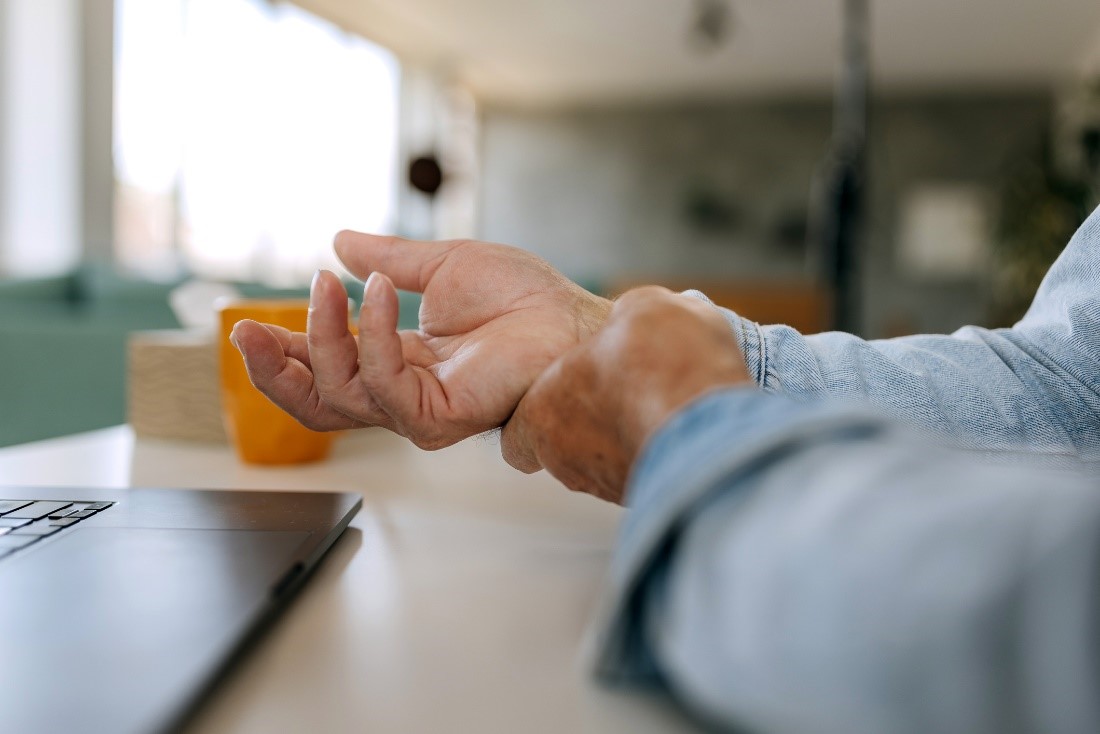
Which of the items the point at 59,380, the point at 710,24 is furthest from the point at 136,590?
the point at 710,24

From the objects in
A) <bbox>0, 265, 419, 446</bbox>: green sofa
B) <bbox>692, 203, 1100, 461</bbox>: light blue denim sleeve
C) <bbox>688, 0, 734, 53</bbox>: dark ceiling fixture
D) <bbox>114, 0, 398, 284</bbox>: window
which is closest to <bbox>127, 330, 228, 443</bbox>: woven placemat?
<bbox>692, 203, 1100, 461</bbox>: light blue denim sleeve

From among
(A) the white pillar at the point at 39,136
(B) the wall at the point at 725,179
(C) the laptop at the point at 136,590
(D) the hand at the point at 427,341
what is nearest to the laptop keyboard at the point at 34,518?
(C) the laptop at the point at 136,590

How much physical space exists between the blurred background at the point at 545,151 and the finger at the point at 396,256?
1654 millimetres

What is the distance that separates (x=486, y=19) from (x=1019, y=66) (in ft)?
14.5

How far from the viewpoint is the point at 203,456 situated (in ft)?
2.43

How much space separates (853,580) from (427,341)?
1.42 ft

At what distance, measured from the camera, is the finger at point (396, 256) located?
1.89 ft

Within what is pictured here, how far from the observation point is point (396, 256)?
59 cm

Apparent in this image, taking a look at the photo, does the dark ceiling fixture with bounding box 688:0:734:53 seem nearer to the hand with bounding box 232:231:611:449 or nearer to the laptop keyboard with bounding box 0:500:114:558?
the hand with bounding box 232:231:611:449

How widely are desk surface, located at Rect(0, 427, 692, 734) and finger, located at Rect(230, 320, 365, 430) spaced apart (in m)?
0.06

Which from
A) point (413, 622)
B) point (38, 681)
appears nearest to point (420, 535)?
point (413, 622)

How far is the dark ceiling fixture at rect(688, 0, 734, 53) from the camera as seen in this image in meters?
5.19

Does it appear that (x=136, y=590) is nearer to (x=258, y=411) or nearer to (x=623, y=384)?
(x=623, y=384)

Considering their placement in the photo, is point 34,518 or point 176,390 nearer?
point 34,518
